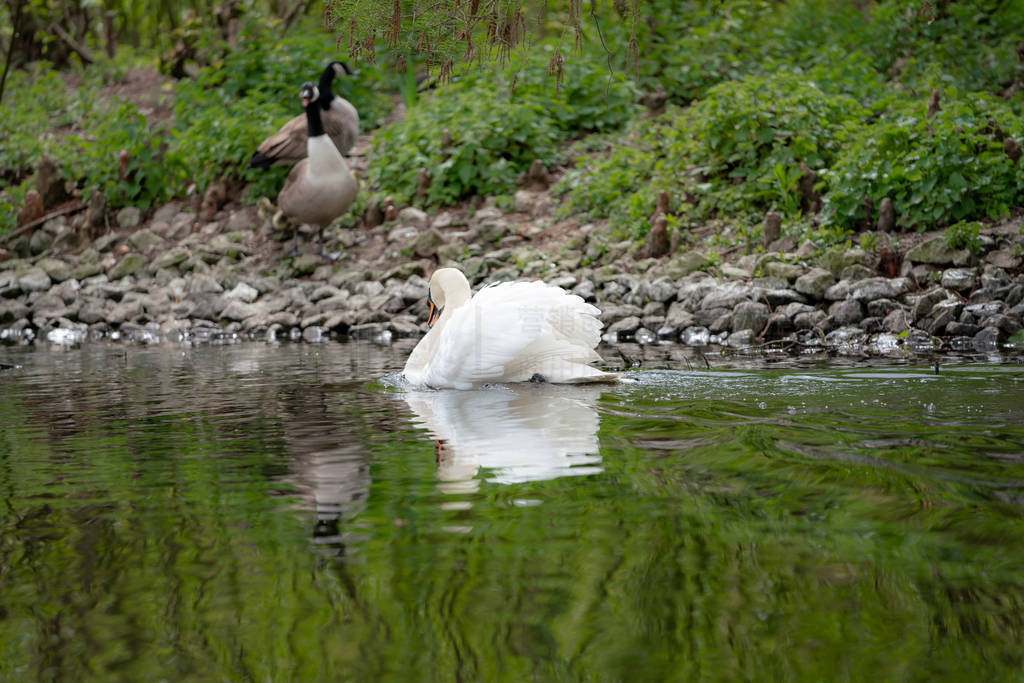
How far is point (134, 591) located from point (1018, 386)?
4.00 metres

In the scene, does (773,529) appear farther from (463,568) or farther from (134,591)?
(134,591)

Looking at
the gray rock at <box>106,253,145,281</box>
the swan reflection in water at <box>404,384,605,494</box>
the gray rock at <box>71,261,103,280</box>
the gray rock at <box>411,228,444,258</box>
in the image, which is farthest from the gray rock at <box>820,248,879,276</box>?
the gray rock at <box>71,261,103,280</box>

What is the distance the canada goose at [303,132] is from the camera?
38.9 feet

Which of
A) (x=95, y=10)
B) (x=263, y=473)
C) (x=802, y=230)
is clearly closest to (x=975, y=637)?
(x=263, y=473)

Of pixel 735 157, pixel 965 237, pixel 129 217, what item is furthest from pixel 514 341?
pixel 129 217

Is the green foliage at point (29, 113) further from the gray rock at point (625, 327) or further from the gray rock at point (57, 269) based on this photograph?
the gray rock at point (625, 327)

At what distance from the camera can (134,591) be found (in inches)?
87.8

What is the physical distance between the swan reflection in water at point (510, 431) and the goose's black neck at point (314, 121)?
20.5 ft

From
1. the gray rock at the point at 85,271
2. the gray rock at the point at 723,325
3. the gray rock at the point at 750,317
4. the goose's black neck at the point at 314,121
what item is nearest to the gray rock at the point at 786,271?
the gray rock at the point at 750,317

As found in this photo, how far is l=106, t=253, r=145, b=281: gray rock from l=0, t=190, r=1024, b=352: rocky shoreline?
20 mm

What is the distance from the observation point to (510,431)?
4078 millimetres

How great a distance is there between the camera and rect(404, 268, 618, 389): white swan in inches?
198

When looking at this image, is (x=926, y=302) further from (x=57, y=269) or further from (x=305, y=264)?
(x=57, y=269)

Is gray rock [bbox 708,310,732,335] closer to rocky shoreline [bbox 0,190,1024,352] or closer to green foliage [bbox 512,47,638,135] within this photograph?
rocky shoreline [bbox 0,190,1024,352]
